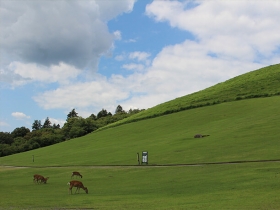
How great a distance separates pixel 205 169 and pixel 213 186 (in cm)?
768

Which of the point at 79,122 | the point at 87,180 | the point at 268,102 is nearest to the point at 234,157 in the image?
the point at 87,180

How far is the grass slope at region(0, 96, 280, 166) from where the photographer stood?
35984 mm

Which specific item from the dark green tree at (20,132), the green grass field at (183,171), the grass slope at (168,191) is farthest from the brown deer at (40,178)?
Answer: the dark green tree at (20,132)

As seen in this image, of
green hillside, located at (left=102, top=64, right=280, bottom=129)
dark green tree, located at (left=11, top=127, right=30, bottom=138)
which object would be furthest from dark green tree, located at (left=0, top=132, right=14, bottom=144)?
green hillside, located at (left=102, top=64, right=280, bottom=129)

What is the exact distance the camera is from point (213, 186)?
2127 cm

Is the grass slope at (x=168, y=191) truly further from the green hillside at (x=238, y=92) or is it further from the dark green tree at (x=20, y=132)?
the dark green tree at (x=20, y=132)

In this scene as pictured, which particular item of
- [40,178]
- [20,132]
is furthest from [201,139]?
[20,132]

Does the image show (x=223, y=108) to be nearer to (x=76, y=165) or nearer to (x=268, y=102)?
(x=268, y=102)

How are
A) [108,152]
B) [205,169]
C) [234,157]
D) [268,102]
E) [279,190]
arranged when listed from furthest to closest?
[268,102]
[108,152]
[234,157]
[205,169]
[279,190]

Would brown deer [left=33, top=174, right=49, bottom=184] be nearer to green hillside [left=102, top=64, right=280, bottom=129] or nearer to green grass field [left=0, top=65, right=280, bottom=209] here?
green grass field [left=0, top=65, right=280, bottom=209]

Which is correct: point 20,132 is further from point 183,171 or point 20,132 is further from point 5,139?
point 183,171

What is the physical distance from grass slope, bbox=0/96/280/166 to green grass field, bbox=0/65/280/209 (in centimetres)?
11

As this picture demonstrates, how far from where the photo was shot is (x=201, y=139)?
46.0m

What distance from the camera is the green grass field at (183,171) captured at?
17250 mm
